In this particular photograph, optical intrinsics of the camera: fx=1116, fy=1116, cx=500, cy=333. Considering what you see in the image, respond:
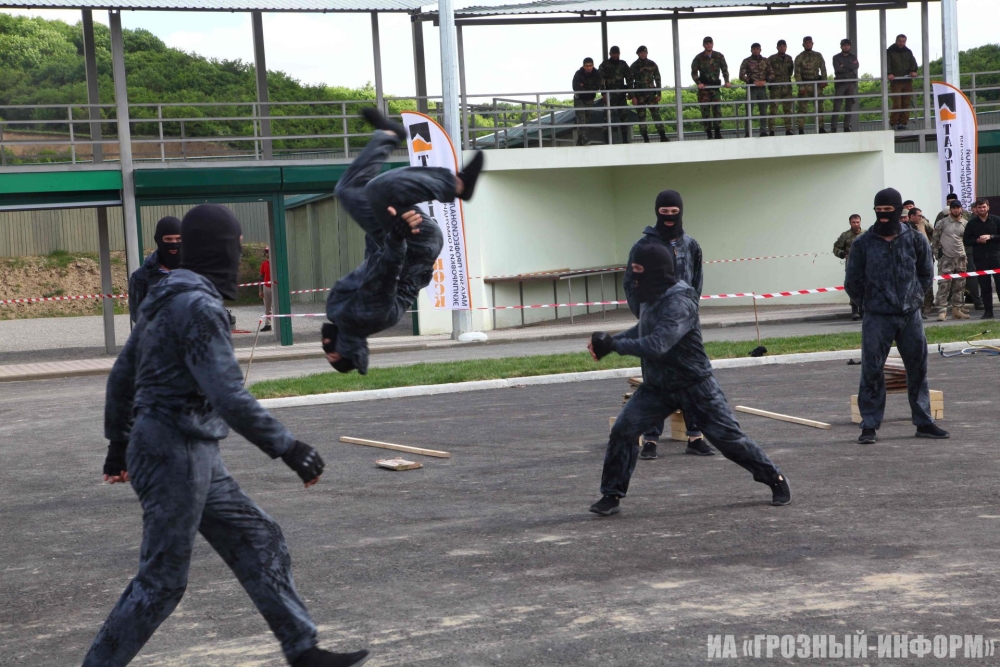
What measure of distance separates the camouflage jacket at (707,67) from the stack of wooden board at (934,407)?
1482 cm

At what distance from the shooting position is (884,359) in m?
9.46

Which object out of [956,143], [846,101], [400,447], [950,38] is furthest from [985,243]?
[400,447]

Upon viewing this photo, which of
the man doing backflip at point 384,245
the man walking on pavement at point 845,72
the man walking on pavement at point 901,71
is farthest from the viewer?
the man walking on pavement at point 901,71

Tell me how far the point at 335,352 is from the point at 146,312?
59.4 inches

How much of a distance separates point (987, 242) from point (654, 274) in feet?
43.9

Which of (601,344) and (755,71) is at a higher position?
(755,71)

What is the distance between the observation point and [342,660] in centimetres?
443

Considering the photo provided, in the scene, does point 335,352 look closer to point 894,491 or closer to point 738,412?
point 894,491

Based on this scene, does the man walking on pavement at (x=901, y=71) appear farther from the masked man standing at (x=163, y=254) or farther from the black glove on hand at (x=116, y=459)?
the black glove on hand at (x=116, y=459)

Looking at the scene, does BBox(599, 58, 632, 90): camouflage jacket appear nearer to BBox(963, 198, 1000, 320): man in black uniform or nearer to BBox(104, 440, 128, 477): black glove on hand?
BBox(963, 198, 1000, 320): man in black uniform

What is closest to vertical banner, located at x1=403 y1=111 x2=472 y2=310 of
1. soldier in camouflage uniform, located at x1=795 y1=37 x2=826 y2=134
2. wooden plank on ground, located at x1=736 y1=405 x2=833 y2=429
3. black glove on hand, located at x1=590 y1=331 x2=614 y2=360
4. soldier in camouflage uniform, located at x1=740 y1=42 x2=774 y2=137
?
soldier in camouflage uniform, located at x1=740 y1=42 x2=774 y2=137

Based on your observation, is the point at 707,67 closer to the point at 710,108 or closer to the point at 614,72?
the point at 710,108

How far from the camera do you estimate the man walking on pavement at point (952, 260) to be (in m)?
19.1

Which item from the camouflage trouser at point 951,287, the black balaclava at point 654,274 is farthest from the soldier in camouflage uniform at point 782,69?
the black balaclava at point 654,274
